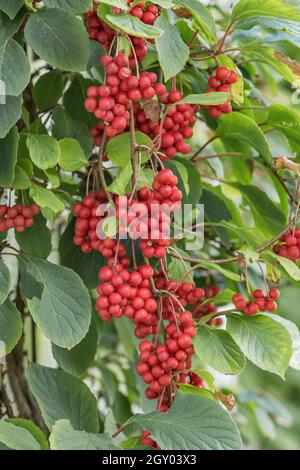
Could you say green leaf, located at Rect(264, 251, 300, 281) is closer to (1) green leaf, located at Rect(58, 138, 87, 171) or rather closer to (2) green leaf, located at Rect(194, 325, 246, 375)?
(2) green leaf, located at Rect(194, 325, 246, 375)

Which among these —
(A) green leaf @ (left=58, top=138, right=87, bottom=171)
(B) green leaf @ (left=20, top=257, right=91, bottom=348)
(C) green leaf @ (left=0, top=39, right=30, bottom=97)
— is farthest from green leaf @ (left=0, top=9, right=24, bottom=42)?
Answer: (B) green leaf @ (left=20, top=257, right=91, bottom=348)

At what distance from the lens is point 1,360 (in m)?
0.77

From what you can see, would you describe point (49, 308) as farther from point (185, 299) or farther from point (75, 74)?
point (75, 74)

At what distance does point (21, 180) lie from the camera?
0.66m

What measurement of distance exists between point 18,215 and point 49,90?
0.53 ft

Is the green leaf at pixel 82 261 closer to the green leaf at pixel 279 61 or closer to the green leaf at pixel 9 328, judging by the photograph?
the green leaf at pixel 9 328

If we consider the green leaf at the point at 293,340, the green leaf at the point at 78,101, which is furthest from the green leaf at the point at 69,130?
the green leaf at the point at 293,340

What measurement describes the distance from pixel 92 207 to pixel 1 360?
0.21 m

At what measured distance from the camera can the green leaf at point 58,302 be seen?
0.65 meters

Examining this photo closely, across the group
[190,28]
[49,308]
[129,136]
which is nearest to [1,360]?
[49,308]

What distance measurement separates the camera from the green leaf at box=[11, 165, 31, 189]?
0.66m

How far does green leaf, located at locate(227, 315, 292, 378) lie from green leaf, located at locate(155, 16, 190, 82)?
23 cm

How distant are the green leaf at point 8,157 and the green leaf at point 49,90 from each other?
0.14 m
